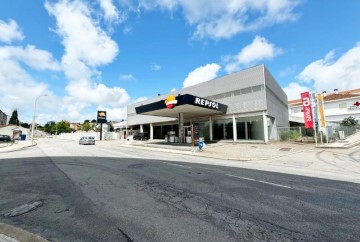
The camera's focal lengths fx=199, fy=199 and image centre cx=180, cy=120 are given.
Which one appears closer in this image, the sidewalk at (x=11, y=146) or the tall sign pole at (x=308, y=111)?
the tall sign pole at (x=308, y=111)

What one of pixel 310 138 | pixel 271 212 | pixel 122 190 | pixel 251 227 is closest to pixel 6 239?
pixel 122 190

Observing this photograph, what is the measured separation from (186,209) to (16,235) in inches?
136

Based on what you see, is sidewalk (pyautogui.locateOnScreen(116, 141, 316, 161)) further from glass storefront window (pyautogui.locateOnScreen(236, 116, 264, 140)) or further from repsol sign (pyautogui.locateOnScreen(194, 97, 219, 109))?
repsol sign (pyautogui.locateOnScreen(194, 97, 219, 109))

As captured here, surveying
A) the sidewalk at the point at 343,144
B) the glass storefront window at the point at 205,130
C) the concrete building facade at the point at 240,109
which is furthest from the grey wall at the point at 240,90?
the sidewalk at the point at 343,144

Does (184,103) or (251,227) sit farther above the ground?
(184,103)

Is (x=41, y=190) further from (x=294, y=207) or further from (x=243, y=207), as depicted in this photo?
(x=294, y=207)

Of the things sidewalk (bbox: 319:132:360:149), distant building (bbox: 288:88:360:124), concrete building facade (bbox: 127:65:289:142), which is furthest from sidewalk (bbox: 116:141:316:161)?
distant building (bbox: 288:88:360:124)

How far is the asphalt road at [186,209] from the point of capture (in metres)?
3.79

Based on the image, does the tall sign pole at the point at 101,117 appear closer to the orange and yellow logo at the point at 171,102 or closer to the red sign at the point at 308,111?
the orange and yellow logo at the point at 171,102

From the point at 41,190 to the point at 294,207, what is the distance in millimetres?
7850

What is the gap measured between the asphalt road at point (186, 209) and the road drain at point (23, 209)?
0.15 metres

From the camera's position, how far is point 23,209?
5164mm

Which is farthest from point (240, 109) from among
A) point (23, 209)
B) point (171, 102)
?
point (23, 209)

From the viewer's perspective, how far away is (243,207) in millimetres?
5105
